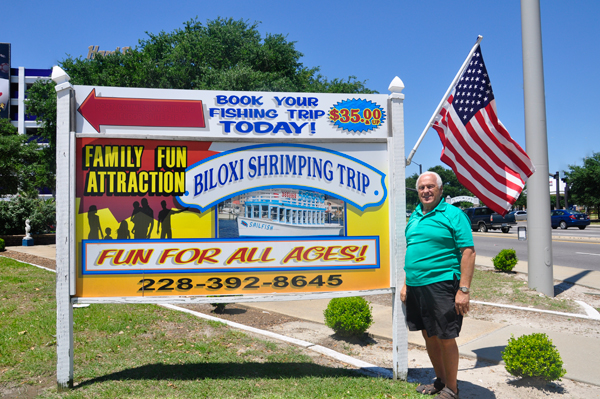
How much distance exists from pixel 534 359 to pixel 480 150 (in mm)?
2403

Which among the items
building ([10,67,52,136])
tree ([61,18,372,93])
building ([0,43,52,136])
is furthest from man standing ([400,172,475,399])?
building ([10,67,52,136])

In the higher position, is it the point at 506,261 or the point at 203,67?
the point at 203,67

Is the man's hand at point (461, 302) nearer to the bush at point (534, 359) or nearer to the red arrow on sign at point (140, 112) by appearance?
the bush at point (534, 359)

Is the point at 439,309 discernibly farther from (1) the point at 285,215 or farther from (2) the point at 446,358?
(1) the point at 285,215

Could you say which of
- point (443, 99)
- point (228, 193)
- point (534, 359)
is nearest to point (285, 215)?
point (228, 193)

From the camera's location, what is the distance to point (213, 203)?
447cm

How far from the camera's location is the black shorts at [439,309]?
3689 mm

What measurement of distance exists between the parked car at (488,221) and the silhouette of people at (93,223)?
105 feet

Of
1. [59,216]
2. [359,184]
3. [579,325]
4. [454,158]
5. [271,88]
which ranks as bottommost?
[579,325]

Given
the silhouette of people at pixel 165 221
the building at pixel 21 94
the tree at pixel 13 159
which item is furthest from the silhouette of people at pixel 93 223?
the building at pixel 21 94

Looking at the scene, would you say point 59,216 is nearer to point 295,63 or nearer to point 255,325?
point 255,325

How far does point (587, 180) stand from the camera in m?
46.8

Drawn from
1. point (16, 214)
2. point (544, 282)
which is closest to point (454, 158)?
point (544, 282)

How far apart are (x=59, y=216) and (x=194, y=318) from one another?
3.01m
